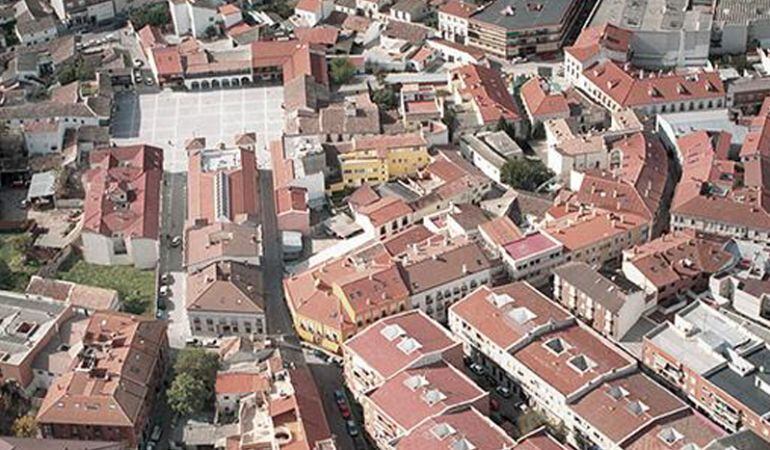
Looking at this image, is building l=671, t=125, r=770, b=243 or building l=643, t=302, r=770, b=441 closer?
building l=643, t=302, r=770, b=441

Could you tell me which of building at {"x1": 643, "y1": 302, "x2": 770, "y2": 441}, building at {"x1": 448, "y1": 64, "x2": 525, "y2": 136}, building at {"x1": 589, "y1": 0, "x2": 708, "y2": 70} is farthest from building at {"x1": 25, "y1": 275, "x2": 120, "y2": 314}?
building at {"x1": 589, "y1": 0, "x2": 708, "y2": 70}

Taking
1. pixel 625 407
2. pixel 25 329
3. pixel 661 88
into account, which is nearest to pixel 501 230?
pixel 625 407

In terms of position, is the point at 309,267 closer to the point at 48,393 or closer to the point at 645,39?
the point at 48,393

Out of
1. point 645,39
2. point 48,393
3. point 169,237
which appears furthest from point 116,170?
point 645,39

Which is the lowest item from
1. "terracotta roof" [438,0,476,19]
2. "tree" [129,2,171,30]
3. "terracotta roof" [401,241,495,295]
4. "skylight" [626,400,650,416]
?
"skylight" [626,400,650,416]

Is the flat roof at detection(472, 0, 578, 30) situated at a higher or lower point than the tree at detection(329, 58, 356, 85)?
higher

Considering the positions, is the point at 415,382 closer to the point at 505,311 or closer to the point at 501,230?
the point at 505,311

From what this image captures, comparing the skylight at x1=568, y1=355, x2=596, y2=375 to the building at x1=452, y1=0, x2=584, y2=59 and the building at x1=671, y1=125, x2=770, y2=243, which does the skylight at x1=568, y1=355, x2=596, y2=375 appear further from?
the building at x1=452, y1=0, x2=584, y2=59
